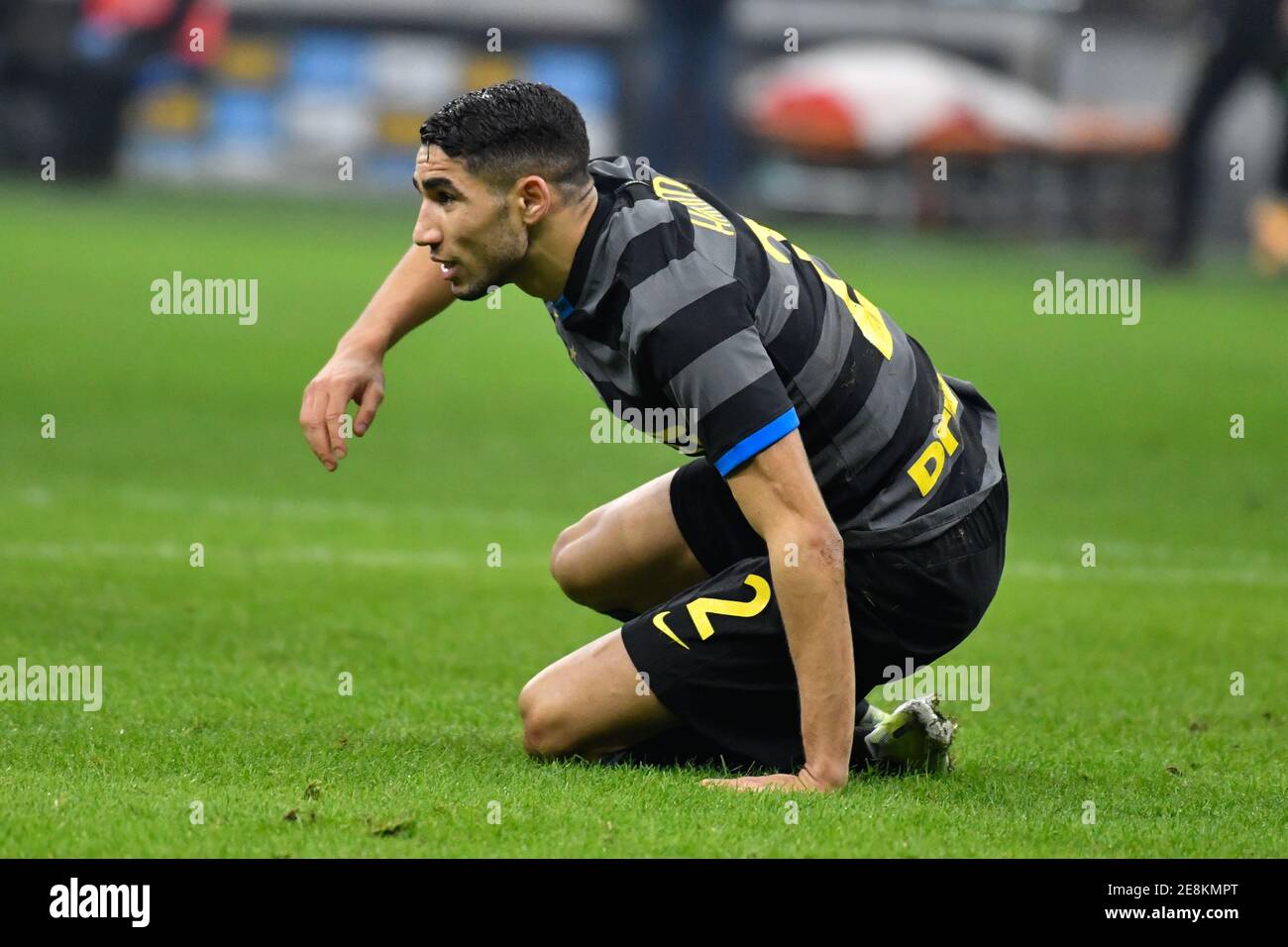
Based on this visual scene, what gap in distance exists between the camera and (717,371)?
13.7 ft

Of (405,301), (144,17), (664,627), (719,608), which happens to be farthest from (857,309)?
(144,17)

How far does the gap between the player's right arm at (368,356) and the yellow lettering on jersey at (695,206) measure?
0.58 metres

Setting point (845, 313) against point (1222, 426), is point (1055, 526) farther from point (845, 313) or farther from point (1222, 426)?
point (845, 313)

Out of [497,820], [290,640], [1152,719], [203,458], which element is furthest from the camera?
[203,458]

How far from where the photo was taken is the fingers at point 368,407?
15.3ft

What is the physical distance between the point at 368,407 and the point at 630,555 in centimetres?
89

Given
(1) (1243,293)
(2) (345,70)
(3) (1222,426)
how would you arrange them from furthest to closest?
(2) (345,70)
(1) (1243,293)
(3) (1222,426)

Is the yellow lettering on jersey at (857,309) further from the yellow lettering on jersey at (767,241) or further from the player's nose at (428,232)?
the player's nose at (428,232)

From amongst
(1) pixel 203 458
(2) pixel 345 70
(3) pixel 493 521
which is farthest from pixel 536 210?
(2) pixel 345 70

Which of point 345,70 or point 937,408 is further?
point 345,70

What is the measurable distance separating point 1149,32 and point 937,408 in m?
46.6

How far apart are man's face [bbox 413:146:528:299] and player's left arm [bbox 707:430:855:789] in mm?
724

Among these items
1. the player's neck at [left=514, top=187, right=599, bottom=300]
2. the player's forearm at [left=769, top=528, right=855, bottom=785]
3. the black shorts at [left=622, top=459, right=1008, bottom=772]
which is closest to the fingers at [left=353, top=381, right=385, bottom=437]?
the player's neck at [left=514, top=187, right=599, bottom=300]

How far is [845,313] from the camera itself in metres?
4.66
